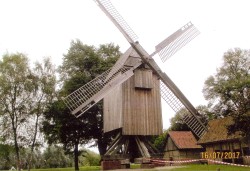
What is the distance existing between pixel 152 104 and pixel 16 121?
650 inches

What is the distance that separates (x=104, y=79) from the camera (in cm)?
2456

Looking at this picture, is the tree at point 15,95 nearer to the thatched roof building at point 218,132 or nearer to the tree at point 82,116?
the tree at point 82,116

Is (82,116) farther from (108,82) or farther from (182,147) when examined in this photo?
(182,147)

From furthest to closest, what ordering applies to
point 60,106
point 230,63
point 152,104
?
point 230,63 < point 60,106 < point 152,104

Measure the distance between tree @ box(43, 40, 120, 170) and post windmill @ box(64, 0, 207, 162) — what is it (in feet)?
30.0

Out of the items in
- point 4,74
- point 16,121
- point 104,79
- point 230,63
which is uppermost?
point 230,63

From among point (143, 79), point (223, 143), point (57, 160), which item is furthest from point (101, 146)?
point (57, 160)

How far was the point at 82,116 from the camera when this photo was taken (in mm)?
31953

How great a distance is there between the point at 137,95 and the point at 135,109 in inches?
40.6

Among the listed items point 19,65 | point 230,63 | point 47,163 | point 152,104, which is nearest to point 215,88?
point 230,63

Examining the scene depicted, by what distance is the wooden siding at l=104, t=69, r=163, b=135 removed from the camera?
20969mm

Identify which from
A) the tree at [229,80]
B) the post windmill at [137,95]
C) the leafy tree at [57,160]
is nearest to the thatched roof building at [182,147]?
the tree at [229,80]

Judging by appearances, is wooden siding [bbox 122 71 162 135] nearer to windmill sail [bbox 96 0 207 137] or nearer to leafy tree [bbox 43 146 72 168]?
windmill sail [bbox 96 0 207 137]

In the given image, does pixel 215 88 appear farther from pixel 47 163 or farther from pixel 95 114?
pixel 47 163
